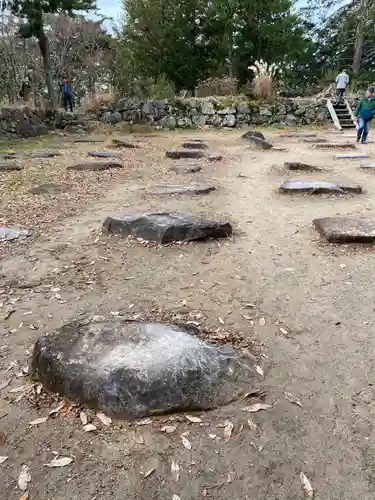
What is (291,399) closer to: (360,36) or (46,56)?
(46,56)

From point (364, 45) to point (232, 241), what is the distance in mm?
17970

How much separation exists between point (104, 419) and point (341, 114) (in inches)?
477

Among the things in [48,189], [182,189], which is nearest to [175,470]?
[182,189]

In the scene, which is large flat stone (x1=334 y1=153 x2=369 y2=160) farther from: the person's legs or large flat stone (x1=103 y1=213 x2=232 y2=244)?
large flat stone (x1=103 y1=213 x2=232 y2=244)

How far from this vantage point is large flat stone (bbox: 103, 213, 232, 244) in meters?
3.02

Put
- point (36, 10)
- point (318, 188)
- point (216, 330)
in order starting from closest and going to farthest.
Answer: point (216, 330) < point (318, 188) < point (36, 10)

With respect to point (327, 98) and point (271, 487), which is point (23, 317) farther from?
point (327, 98)

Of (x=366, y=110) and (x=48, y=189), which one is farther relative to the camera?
(x=366, y=110)

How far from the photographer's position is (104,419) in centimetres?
142

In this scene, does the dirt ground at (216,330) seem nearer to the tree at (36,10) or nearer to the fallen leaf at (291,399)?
the fallen leaf at (291,399)

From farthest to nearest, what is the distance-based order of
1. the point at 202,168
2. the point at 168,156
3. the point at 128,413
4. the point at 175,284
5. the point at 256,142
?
the point at 256,142, the point at 168,156, the point at 202,168, the point at 175,284, the point at 128,413

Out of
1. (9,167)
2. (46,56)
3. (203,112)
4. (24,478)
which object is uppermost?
(46,56)

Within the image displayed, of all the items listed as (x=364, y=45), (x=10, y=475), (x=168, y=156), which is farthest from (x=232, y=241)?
(x=364, y=45)

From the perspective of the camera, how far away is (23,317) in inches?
84.0
